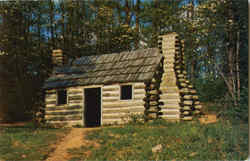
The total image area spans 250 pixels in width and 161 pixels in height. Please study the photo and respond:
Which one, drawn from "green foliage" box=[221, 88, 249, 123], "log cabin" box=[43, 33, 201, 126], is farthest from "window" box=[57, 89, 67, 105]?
"green foliage" box=[221, 88, 249, 123]

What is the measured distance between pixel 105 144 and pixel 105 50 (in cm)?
1940

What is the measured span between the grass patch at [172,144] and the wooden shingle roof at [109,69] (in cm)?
455

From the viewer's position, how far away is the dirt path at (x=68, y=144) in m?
13.7

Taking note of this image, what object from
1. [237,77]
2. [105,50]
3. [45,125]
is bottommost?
[45,125]

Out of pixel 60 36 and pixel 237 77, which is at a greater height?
pixel 60 36

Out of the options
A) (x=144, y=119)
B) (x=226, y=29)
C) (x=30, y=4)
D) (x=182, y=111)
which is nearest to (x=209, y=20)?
(x=226, y=29)

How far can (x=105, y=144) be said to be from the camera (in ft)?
48.8

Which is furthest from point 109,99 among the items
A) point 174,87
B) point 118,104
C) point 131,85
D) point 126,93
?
point 126,93

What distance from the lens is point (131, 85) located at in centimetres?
2162

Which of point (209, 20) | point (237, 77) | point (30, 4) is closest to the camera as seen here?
point (237, 77)

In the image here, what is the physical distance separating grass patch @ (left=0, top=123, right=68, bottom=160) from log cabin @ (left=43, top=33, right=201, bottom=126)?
3.94 m

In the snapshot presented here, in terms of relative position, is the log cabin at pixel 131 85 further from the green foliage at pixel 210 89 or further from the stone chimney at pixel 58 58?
the green foliage at pixel 210 89

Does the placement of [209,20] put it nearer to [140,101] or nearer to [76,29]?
[140,101]

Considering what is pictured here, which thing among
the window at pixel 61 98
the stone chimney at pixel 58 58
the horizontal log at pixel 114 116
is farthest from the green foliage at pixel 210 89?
the stone chimney at pixel 58 58
